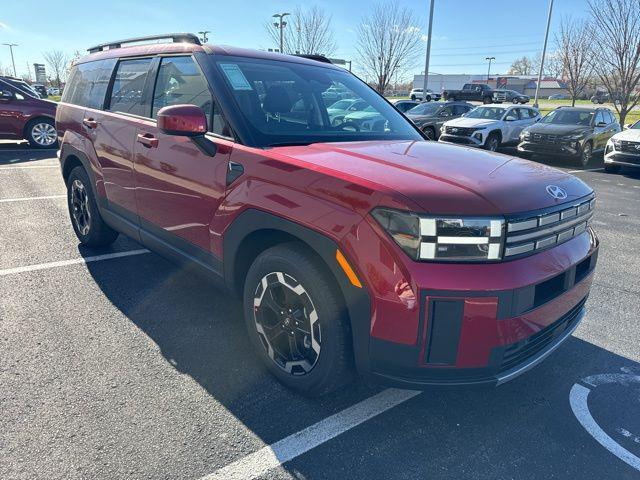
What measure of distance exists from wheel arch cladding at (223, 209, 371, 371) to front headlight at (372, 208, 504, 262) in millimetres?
304

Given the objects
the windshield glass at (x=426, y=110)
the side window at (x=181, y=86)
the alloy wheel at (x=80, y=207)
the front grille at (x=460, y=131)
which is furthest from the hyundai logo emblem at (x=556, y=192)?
the windshield glass at (x=426, y=110)

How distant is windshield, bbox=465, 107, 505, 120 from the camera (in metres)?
14.9

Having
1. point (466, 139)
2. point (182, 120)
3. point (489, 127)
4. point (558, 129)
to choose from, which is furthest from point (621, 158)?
point (182, 120)

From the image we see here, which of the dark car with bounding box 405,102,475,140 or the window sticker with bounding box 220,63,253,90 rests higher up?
the window sticker with bounding box 220,63,253,90

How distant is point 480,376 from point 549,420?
71cm

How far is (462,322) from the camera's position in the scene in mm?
2000

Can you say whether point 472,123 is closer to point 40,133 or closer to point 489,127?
point 489,127

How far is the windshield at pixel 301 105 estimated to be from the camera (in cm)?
289

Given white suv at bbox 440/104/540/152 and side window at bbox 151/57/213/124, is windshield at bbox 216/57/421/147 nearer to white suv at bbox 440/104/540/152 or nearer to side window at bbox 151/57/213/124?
side window at bbox 151/57/213/124

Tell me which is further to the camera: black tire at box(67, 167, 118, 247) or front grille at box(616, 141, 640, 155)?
front grille at box(616, 141, 640, 155)

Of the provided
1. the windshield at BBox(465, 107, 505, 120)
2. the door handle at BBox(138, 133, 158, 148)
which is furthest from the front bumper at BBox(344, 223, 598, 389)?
the windshield at BBox(465, 107, 505, 120)

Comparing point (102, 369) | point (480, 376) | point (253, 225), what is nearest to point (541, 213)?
point (480, 376)

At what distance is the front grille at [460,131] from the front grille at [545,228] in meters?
12.0

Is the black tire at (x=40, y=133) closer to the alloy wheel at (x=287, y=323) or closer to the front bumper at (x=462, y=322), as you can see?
the alloy wheel at (x=287, y=323)
